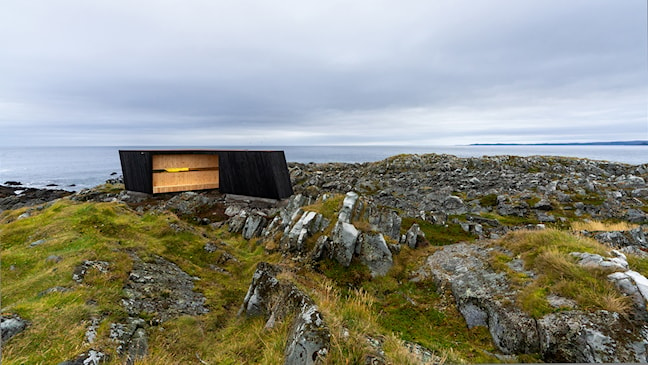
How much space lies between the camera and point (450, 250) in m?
13.9

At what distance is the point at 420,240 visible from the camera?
15398 millimetres

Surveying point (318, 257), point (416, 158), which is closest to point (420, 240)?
point (318, 257)

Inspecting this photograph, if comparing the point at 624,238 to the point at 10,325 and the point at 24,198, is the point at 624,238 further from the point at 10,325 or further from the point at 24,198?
the point at 24,198

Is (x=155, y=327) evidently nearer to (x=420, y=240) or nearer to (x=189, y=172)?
(x=420, y=240)

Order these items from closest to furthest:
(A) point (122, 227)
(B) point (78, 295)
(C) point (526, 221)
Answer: (B) point (78, 295)
(A) point (122, 227)
(C) point (526, 221)

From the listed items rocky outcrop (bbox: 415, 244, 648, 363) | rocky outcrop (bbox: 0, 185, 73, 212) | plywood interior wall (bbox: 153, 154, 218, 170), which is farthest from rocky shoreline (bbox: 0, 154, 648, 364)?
rocky outcrop (bbox: 0, 185, 73, 212)

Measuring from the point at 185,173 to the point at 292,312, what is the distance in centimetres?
3006

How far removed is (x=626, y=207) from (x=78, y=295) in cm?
3614

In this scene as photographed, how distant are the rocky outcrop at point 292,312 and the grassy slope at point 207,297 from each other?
0.84 feet

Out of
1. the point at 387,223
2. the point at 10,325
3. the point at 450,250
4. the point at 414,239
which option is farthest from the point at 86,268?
the point at 450,250

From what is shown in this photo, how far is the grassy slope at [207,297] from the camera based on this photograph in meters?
5.91

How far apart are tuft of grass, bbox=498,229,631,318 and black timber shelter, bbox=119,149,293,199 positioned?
2110 cm

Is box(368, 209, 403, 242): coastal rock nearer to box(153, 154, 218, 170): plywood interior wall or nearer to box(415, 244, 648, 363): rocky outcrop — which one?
box(415, 244, 648, 363): rocky outcrop

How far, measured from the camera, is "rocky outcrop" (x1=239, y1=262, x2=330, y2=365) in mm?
4977
